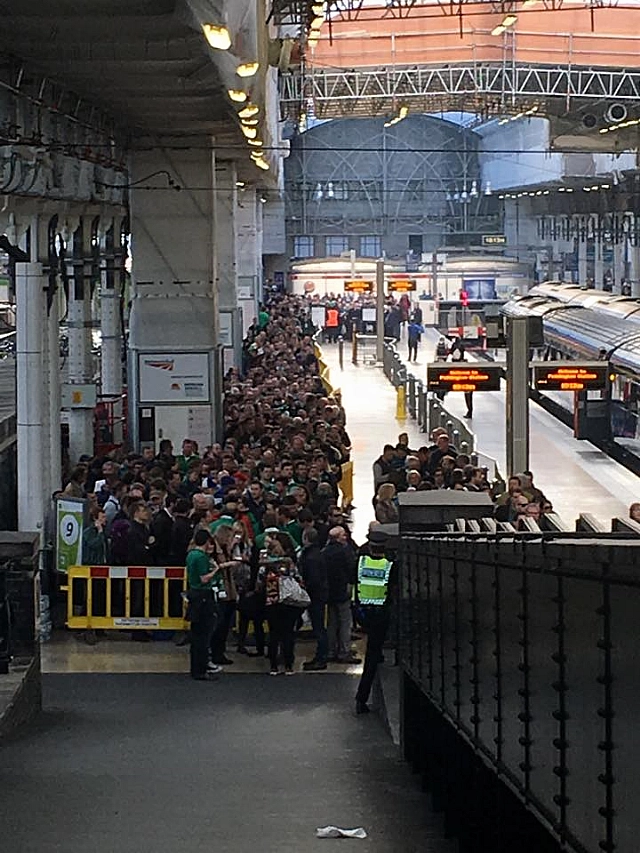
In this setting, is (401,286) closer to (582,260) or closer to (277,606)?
(582,260)

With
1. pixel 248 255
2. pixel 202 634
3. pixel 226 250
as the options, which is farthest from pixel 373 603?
pixel 248 255

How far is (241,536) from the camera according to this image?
1305 centimetres

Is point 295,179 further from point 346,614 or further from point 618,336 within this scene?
point 346,614

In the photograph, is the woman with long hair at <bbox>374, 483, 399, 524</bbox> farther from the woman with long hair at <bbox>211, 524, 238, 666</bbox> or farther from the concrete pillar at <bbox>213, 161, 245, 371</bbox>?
the concrete pillar at <bbox>213, 161, 245, 371</bbox>

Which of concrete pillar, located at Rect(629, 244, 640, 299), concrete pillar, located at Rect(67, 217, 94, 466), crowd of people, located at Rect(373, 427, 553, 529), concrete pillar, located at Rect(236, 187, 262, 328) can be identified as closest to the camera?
crowd of people, located at Rect(373, 427, 553, 529)

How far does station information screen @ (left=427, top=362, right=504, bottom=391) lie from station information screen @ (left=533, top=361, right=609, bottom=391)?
501 millimetres

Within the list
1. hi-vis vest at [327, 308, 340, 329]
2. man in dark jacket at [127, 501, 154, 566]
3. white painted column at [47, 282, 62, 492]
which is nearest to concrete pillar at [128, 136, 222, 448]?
white painted column at [47, 282, 62, 492]

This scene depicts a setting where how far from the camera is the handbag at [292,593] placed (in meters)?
12.2

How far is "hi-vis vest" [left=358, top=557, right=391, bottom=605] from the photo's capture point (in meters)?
10.8

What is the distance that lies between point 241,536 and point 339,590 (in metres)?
0.98

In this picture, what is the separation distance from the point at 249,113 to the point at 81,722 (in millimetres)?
8676

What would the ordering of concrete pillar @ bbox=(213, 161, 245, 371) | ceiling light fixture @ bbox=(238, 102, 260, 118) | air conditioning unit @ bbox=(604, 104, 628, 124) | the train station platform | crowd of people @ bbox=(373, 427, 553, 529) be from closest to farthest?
1. crowd of people @ bbox=(373, 427, 553, 529)
2. ceiling light fixture @ bbox=(238, 102, 260, 118)
3. the train station platform
4. concrete pillar @ bbox=(213, 161, 245, 371)
5. air conditioning unit @ bbox=(604, 104, 628, 124)

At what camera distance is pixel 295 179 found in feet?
263

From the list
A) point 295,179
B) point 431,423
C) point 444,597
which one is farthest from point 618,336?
point 295,179
